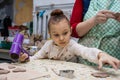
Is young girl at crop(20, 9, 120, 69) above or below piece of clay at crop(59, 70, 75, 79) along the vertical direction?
above

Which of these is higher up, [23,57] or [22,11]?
[22,11]

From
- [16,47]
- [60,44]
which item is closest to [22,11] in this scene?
[60,44]

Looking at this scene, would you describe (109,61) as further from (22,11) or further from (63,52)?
(22,11)

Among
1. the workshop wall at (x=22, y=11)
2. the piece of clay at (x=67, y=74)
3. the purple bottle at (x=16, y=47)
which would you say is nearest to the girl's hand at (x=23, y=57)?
the purple bottle at (x=16, y=47)

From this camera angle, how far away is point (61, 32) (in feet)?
3.65

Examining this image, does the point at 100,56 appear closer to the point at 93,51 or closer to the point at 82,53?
the point at 93,51

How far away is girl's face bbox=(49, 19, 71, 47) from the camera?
3.63ft

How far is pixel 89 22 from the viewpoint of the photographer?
1.04 meters

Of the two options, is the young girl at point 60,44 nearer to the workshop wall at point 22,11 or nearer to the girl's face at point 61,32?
the girl's face at point 61,32

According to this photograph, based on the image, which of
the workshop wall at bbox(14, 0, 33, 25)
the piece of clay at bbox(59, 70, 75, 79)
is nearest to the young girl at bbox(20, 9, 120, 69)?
the piece of clay at bbox(59, 70, 75, 79)

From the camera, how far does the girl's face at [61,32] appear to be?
111 cm

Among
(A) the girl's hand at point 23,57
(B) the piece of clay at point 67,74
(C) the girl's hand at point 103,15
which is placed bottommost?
(B) the piece of clay at point 67,74

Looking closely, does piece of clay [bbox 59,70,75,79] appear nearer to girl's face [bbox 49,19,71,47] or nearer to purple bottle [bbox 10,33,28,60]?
purple bottle [bbox 10,33,28,60]

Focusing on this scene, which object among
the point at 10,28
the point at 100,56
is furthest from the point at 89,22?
the point at 10,28
